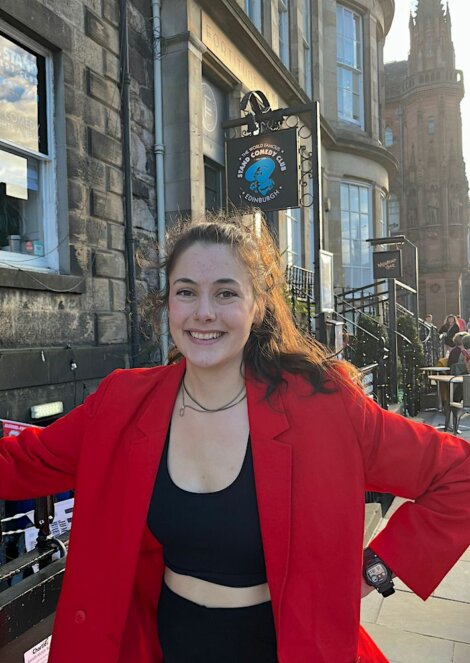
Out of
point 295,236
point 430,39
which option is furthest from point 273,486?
point 430,39

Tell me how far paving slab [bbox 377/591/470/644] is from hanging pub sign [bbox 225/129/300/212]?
4859mm

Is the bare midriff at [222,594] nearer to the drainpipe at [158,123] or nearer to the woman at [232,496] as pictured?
the woman at [232,496]

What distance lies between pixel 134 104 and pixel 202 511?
5.78 metres

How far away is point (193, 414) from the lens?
178cm

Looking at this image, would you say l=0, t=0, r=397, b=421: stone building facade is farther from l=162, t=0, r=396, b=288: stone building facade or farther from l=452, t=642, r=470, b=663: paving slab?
l=452, t=642, r=470, b=663: paving slab

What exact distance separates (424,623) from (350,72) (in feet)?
53.3

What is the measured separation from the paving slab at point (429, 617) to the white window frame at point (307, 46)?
41.8 ft

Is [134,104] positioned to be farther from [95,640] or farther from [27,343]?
[95,640]

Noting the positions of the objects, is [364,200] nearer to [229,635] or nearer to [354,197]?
[354,197]

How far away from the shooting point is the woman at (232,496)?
1.50 metres

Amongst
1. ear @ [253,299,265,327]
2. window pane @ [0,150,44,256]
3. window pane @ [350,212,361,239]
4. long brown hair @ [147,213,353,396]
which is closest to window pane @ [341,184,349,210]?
window pane @ [350,212,361,239]

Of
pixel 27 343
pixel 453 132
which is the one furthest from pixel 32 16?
pixel 453 132

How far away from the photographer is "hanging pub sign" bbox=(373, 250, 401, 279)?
472 inches

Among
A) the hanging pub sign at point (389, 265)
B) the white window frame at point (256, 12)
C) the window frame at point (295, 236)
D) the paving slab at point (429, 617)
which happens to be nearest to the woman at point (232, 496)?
the paving slab at point (429, 617)
